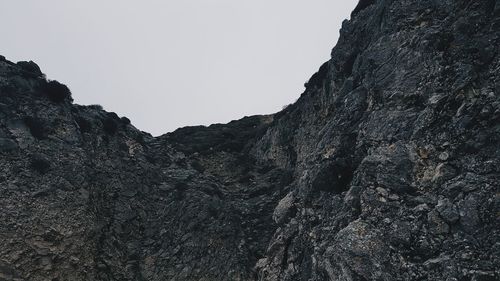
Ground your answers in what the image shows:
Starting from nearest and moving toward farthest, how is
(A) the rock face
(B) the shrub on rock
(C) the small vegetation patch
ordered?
(A) the rock face
(C) the small vegetation patch
(B) the shrub on rock

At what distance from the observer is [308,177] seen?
94.4 ft

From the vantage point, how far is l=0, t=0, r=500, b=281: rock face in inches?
707

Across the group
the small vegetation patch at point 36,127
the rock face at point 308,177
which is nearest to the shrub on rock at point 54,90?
the rock face at point 308,177

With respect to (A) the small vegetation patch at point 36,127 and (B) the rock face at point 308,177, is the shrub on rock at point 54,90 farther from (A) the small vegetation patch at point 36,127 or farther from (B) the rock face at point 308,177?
(A) the small vegetation patch at point 36,127

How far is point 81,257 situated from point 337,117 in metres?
23.0

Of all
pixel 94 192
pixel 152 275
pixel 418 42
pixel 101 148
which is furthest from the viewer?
pixel 101 148

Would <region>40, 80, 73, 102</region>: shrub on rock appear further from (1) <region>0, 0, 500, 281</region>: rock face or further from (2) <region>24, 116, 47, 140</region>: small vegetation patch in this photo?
(2) <region>24, 116, 47, 140</region>: small vegetation patch

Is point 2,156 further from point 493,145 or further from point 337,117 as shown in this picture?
point 493,145

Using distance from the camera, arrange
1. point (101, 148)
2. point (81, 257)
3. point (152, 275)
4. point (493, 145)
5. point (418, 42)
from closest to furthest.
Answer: point (493, 145) < point (418, 42) < point (81, 257) < point (152, 275) < point (101, 148)

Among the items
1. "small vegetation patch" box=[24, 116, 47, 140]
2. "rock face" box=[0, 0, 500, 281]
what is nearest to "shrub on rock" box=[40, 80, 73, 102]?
"rock face" box=[0, 0, 500, 281]

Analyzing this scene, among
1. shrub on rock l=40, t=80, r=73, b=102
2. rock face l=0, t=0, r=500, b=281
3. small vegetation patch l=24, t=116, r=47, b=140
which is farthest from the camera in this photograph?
shrub on rock l=40, t=80, r=73, b=102

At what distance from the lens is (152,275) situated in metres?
32.8

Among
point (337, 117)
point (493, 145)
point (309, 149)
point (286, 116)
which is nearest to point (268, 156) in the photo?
point (286, 116)

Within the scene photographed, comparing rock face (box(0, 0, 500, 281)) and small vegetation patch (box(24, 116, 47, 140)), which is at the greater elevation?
small vegetation patch (box(24, 116, 47, 140))
